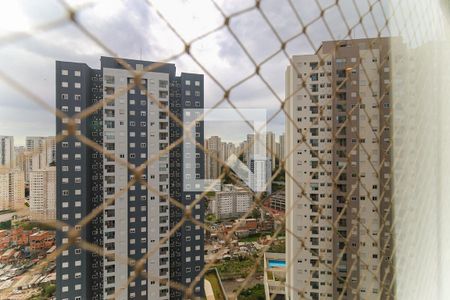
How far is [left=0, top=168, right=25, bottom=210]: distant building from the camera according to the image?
463mm

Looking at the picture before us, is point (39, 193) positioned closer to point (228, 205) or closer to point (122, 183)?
point (228, 205)

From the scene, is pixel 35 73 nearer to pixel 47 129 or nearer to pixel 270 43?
pixel 47 129

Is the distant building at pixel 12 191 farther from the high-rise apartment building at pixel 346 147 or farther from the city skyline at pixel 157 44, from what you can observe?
the high-rise apartment building at pixel 346 147

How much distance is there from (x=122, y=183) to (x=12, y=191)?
4.24 m

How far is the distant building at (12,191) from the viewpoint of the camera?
0.46 meters

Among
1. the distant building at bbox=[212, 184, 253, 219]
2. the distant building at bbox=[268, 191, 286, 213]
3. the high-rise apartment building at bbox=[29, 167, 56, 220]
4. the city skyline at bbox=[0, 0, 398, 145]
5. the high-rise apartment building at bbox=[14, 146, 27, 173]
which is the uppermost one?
the city skyline at bbox=[0, 0, 398, 145]

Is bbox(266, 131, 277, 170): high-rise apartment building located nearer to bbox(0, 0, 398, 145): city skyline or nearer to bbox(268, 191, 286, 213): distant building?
bbox(0, 0, 398, 145): city skyline

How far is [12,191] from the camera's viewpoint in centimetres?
49

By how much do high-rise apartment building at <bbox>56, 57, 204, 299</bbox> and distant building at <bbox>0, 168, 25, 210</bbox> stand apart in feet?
9.39

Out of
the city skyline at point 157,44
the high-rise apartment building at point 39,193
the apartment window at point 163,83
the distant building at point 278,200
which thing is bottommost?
the distant building at point 278,200

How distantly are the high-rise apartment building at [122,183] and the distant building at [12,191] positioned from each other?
9.39ft

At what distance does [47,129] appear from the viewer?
0.49 metres

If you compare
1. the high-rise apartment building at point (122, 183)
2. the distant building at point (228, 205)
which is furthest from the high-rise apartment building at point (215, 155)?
the high-rise apartment building at point (122, 183)

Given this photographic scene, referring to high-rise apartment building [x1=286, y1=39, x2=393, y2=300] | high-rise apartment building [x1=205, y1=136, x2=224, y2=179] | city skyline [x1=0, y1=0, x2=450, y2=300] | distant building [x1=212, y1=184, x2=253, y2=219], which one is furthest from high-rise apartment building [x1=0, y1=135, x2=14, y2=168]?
distant building [x1=212, y1=184, x2=253, y2=219]
